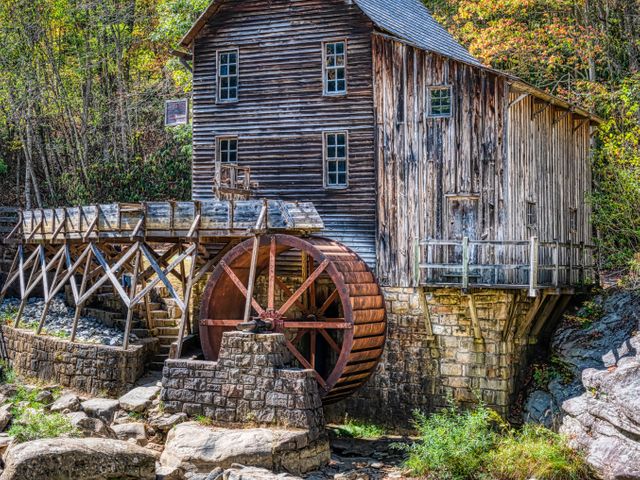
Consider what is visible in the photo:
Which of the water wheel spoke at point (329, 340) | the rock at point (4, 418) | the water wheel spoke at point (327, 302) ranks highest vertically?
the water wheel spoke at point (327, 302)

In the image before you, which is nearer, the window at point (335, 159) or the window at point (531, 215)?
the window at point (531, 215)

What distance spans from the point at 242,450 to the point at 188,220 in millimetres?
5363

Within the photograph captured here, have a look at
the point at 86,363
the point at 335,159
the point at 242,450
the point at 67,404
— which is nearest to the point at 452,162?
the point at 335,159

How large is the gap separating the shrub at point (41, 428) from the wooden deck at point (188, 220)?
4615mm

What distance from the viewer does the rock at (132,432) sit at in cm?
1573

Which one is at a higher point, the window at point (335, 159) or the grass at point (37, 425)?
the window at point (335, 159)

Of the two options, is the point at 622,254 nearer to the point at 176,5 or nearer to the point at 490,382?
the point at 490,382

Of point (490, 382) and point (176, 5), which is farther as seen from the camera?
point (176, 5)

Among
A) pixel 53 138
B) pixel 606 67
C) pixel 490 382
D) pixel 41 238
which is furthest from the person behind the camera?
pixel 53 138

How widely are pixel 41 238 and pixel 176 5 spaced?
8.31 meters

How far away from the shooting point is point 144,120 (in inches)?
1262

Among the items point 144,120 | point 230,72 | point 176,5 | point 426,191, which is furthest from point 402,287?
point 144,120

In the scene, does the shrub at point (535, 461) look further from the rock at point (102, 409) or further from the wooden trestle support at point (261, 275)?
the rock at point (102, 409)

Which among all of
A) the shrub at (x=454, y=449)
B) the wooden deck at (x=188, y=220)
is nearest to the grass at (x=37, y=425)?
the wooden deck at (x=188, y=220)
